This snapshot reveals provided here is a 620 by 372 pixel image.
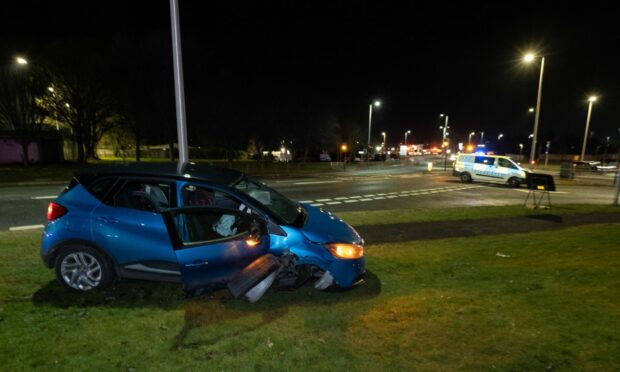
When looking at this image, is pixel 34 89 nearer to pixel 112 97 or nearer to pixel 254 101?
pixel 112 97

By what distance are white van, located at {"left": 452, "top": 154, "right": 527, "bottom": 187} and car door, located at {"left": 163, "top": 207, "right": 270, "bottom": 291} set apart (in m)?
22.8

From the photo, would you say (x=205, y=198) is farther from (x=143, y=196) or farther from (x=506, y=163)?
(x=506, y=163)

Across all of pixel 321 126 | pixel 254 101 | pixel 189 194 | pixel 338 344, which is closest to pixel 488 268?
pixel 338 344

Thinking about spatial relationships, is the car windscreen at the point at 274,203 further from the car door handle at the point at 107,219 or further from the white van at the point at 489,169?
the white van at the point at 489,169

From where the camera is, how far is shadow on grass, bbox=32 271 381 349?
3951 millimetres

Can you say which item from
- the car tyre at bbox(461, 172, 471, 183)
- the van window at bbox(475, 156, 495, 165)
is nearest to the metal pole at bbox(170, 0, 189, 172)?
the van window at bbox(475, 156, 495, 165)

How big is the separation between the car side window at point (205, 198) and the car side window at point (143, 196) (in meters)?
0.24

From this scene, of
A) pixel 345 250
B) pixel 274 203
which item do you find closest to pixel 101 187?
pixel 274 203

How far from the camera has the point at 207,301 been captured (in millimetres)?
4504

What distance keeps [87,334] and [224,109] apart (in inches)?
1491

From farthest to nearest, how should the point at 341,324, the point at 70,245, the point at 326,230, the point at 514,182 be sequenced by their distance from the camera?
the point at 514,182 < the point at 326,230 < the point at 70,245 < the point at 341,324

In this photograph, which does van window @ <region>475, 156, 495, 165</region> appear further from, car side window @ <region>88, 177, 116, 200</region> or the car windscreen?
car side window @ <region>88, 177, 116, 200</region>

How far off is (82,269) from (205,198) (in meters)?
1.82

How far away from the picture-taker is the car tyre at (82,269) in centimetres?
459
